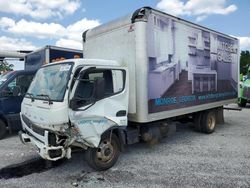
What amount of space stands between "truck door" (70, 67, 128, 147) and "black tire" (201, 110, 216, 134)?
387 cm

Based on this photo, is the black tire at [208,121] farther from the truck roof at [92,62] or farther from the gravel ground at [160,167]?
the truck roof at [92,62]

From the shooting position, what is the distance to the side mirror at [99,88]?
15.5 ft

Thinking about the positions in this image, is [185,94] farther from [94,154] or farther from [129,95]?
[94,154]

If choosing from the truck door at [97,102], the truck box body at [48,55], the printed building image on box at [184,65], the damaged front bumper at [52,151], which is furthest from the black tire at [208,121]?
the truck box body at [48,55]

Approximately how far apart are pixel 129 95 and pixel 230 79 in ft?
17.0

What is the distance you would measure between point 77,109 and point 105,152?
1.17 metres

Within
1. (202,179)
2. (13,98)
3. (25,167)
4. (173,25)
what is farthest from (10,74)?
(202,179)

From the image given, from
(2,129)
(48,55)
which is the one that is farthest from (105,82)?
(48,55)

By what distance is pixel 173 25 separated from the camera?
21.6ft

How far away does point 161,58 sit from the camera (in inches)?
241

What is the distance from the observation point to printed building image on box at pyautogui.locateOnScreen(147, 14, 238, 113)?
5.96 meters

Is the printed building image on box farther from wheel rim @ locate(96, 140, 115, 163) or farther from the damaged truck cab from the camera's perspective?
wheel rim @ locate(96, 140, 115, 163)

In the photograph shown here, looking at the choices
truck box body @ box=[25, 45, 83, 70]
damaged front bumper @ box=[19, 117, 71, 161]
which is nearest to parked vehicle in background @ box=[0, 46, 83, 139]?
truck box body @ box=[25, 45, 83, 70]

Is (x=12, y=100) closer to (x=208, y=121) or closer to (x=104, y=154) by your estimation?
(x=104, y=154)
